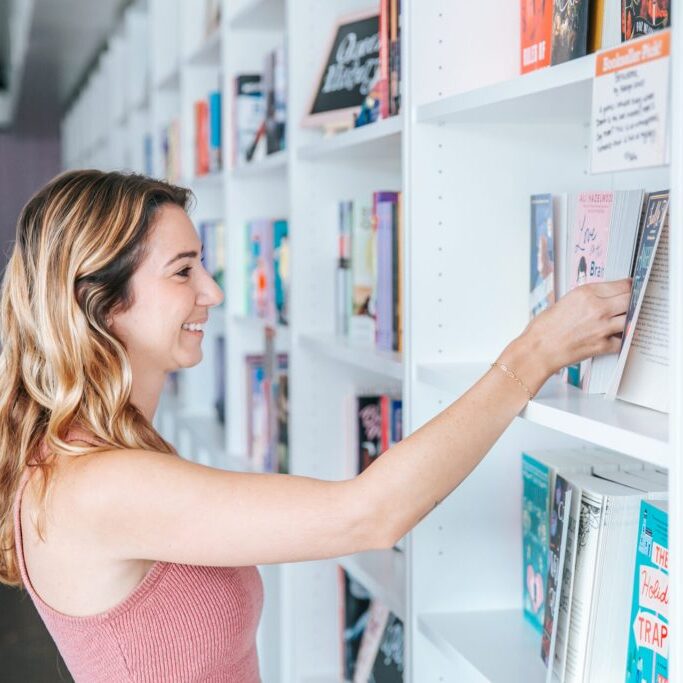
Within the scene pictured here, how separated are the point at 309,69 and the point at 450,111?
957 millimetres

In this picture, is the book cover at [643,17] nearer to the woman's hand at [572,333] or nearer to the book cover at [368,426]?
the woman's hand at [572,333]

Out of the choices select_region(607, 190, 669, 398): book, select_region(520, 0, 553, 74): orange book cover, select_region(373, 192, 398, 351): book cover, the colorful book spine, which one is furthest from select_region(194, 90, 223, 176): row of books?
select_region(607, 190, 669, 398): book

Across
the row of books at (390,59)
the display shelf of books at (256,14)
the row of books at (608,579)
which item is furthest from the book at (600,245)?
the display shelf of books at (256,14)

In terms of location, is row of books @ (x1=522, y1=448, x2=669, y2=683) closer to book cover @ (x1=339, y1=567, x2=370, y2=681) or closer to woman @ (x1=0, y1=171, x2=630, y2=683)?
woman @ (x1=0, y1=171, x2=630, y2=683)

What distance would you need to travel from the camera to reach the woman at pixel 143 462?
123cm

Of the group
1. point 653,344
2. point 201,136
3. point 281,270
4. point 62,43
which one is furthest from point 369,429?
point 62,43

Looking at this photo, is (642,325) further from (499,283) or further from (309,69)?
(309,69)

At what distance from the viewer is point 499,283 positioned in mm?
1543

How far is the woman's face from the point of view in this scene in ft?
4.85

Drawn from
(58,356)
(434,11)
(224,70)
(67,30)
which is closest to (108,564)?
(58,356)

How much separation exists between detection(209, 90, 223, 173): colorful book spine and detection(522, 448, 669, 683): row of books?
2.18 m

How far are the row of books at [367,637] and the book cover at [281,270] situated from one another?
65 centimetres

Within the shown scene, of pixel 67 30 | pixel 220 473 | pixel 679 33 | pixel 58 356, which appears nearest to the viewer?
pixel 679 33

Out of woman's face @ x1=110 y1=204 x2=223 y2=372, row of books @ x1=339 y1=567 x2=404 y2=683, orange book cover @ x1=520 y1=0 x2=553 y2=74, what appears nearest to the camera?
orange book cover @ x1=520 y1=0 x2=553 y2=74
